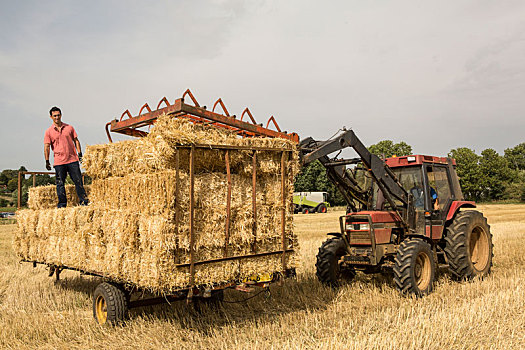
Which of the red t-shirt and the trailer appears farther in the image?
the red t-shirt

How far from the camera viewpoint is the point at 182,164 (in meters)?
5.02

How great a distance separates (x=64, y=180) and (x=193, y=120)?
355 centimetres

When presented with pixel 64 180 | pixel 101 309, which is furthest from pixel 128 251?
pixel 64 180

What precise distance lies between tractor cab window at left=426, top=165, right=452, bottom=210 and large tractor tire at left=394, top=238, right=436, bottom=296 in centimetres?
101

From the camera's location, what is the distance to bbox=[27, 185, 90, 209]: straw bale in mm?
8039

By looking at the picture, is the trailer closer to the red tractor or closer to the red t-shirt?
the red tractor

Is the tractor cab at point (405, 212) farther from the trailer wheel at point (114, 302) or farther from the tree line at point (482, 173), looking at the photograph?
the tree line at point (482, 173)

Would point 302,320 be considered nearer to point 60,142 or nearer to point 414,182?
point 414,182

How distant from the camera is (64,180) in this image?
7.91m

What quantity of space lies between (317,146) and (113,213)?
3.34m

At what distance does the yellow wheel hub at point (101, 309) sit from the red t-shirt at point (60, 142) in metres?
3.01

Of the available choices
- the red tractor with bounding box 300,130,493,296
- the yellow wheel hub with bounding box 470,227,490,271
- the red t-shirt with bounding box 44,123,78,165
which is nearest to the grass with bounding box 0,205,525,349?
the red tractor with bounding box 300,130,493,296

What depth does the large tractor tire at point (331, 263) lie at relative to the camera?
7.84 m

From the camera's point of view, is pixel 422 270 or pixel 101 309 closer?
pixel 101 309
